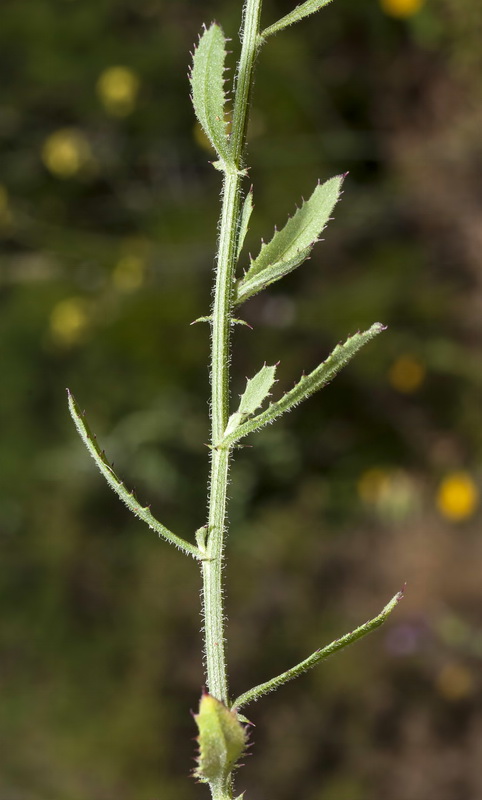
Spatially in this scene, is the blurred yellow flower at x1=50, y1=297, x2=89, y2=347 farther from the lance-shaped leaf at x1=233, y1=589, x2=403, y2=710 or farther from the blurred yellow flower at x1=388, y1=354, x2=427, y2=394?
the lance-shaped leaf at x1=233, y1=589, x2=403, y2=710

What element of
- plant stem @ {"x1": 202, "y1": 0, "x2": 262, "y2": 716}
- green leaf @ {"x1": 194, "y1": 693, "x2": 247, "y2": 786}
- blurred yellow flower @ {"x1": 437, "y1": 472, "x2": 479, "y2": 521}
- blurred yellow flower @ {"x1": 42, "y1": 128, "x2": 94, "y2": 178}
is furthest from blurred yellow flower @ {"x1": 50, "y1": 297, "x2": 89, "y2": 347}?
green leaf @ {"x1": 194, "y1": 693, "x2": 247, "y2": 786}

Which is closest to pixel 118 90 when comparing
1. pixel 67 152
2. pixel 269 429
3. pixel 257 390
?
pixel 67 152

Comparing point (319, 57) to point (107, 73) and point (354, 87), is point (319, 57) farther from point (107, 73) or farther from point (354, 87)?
point (107, 73)

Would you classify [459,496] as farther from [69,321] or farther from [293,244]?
[293,244]

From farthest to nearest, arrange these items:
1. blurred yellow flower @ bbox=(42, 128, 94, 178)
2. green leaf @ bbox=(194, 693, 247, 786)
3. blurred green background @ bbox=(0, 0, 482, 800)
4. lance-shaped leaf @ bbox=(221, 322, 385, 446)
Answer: blurred yellow flower @ bbox=(42, 128, 94, 178) < blurred green background @ bbox=(0, 0, 482, 800) < lance-shaped leaf @ bbox=(221, 322, 385, 446) < green leaf @ bbox=(194, 693, 247, 786)

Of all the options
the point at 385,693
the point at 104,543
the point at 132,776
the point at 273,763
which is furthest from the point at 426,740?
the point at 104,543

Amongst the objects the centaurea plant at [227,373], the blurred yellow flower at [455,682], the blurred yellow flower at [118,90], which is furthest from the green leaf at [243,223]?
the blurred yellow flower at [118,90]

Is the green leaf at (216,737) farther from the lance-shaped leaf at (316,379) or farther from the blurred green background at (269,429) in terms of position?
the blurred green background at (269,429)
